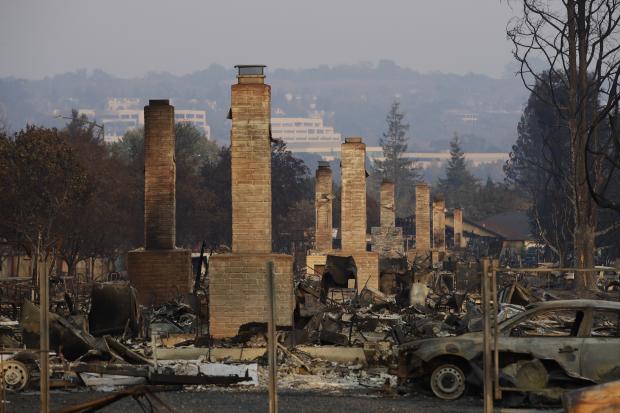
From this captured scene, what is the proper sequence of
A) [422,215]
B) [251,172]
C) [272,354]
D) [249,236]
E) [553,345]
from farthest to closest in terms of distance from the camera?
[422,215], [251,172], [249,236], [553,345], [272,354]

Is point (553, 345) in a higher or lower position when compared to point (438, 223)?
lower

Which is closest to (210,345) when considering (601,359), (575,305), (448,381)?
(448,381)

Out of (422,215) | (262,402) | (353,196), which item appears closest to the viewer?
(262,402)

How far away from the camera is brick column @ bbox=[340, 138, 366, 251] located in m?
41.6

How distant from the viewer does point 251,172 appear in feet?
75.6

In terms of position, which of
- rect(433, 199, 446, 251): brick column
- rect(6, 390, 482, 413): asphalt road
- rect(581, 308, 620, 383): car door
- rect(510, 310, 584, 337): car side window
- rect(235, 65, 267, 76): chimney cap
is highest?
rect(235, 65, 267, 76): chimney cap

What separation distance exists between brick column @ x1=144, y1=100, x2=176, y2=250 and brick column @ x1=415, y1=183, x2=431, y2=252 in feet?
123

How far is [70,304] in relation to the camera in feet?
75.5

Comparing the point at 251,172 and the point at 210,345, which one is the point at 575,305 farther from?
the point at 251,172

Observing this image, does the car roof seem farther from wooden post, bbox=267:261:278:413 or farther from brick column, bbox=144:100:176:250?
brick column, bbox=144:100:176:250

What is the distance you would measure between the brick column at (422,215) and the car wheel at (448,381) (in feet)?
163

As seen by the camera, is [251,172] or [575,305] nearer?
[575,305]

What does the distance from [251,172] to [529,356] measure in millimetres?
7705

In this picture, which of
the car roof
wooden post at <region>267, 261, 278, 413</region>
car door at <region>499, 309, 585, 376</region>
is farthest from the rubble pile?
wooden post at <region>267, 261, 278, 413</region>
